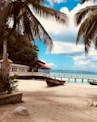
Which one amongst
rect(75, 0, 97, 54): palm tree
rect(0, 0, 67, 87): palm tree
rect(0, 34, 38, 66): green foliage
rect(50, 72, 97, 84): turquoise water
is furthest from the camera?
rect(0, 34, 38, 66): green foliage

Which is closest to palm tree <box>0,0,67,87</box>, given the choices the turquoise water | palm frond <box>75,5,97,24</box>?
palm frond <box>75,5,97,24</box>

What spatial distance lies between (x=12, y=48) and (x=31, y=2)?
24.6m

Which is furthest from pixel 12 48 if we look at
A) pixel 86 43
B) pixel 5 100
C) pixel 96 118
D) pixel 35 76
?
pixel 96 118

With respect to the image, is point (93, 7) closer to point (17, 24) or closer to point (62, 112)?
point (17, 24)

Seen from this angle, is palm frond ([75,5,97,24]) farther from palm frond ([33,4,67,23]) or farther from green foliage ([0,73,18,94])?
green foliage ([0,73,18,94])

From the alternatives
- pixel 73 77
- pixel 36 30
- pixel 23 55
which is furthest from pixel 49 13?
pixel 73 77

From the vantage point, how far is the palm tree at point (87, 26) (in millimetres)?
16625

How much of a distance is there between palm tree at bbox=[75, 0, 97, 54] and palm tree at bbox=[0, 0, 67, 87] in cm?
249

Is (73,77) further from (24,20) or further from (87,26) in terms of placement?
(24,20)

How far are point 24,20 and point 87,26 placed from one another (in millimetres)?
4600

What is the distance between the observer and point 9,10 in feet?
44.7

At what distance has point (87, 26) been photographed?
16984 mm

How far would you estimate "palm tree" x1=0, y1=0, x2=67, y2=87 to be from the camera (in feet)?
45.8

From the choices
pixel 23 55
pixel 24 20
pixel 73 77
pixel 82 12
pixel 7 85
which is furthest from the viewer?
pixel 73 77
